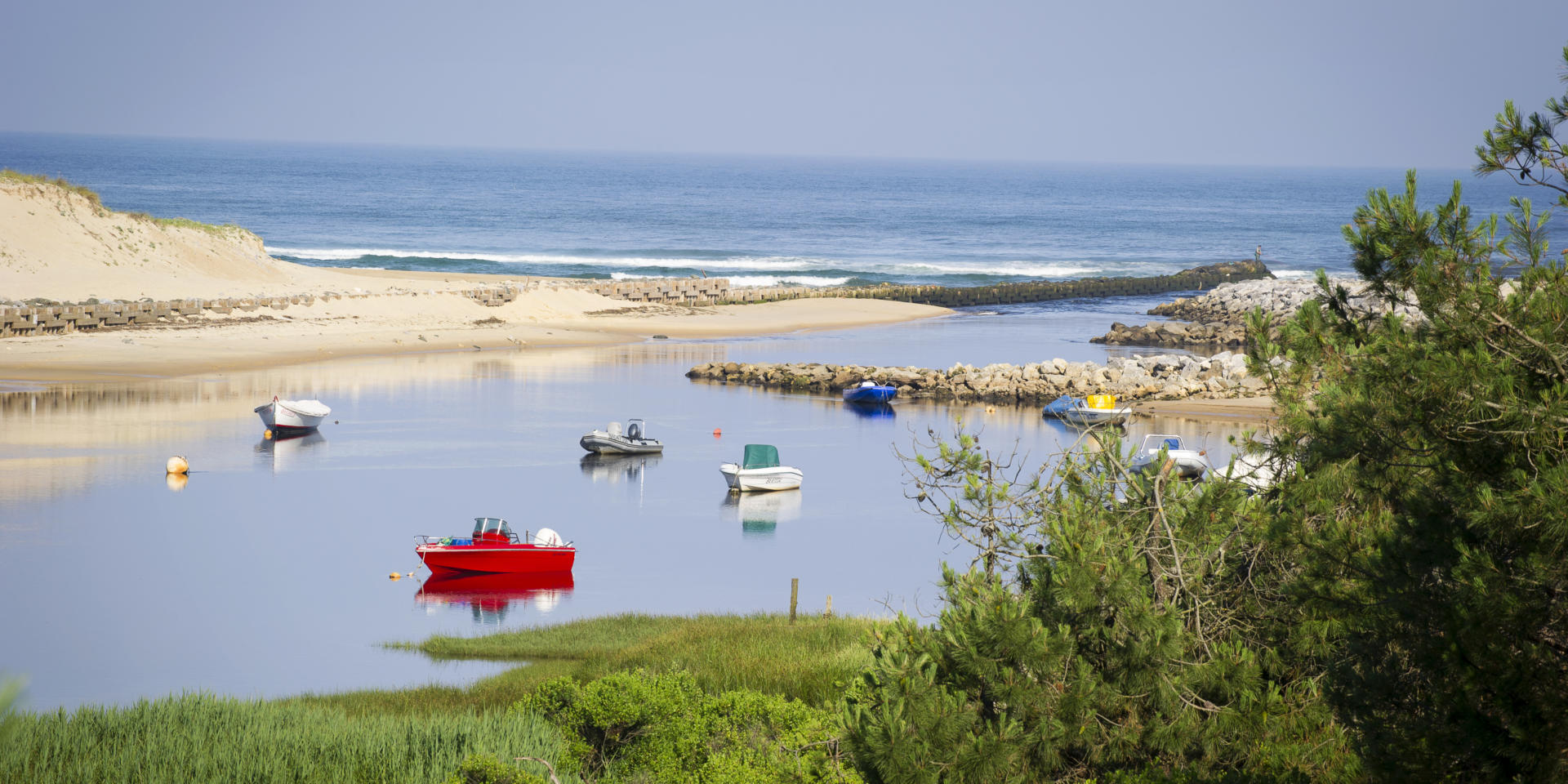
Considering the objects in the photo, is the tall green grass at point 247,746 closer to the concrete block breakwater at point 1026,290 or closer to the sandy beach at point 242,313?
the sandy beach at point 242,313

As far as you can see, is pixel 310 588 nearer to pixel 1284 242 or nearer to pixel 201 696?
pixel 201 696

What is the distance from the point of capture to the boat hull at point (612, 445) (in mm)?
34938

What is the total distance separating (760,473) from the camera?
105ft

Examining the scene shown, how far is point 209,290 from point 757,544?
38061 mm

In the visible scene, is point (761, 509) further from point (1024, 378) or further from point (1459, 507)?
point (1459, 507)

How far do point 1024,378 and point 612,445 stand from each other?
1713cm

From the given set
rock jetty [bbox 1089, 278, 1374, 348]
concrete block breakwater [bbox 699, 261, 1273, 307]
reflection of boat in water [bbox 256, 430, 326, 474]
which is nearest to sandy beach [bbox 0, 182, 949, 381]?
concrete block breakwater [bbox 699, 261, 1273, 307]

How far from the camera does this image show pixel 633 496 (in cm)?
3142

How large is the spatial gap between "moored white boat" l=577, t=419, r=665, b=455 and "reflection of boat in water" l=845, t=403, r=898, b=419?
9.19 meters

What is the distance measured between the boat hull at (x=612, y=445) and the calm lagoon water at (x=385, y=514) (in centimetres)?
54

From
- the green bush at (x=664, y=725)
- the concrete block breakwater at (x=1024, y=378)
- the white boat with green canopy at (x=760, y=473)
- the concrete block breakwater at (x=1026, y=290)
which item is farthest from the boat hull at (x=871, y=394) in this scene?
the green bush at (x=664, y=725)

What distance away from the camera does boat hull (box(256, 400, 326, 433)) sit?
117ft

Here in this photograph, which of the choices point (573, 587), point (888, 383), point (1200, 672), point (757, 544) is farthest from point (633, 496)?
point (1200, 672)

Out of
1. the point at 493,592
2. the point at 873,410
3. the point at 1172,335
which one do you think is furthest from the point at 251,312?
the point at 1172,335
